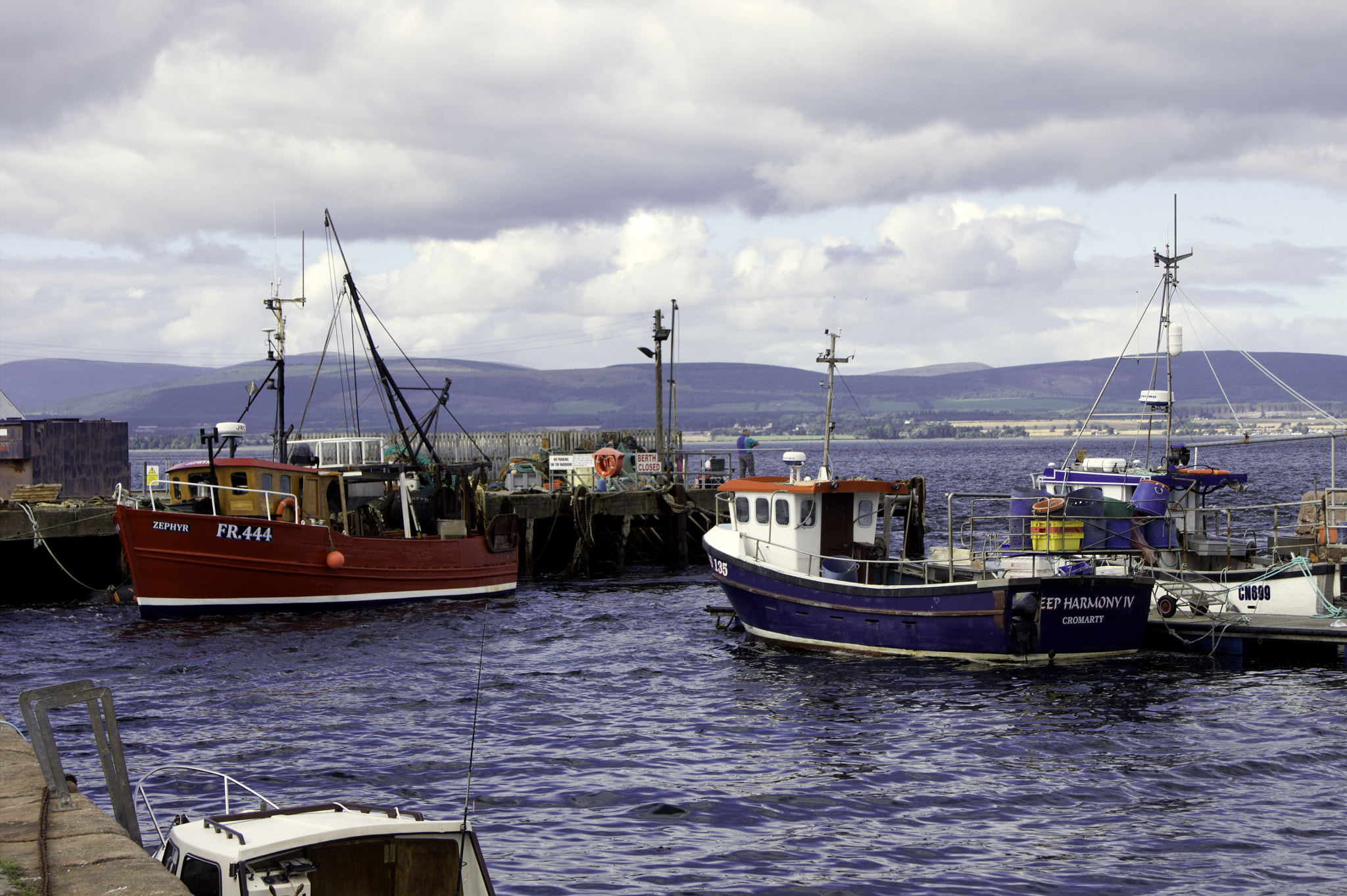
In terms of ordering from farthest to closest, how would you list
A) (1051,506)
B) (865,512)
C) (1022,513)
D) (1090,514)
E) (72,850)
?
(1022,513)
(1090,514)
(1051,506)
(865,512)
(72,850)

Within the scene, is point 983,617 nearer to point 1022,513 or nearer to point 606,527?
point 1022,513

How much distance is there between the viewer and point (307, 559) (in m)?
27.2

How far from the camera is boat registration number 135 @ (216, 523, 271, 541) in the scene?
26.1 meters

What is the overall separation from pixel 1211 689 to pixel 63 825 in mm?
16894

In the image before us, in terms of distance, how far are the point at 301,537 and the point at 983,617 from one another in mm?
15243

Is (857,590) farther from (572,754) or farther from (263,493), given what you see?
(263,493)

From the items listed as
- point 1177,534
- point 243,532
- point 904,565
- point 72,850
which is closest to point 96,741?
point 72,850

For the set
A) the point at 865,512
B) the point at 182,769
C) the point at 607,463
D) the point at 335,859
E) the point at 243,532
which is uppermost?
the point at 607,463

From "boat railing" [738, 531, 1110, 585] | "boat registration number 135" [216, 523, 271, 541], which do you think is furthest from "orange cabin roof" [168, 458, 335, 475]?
"boat railing" [738, 531, 1110, 585]

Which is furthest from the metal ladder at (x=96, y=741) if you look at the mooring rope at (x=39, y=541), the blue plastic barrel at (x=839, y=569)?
the mooring rope at (x=39, y=541)

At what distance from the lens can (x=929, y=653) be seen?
21.1 meters

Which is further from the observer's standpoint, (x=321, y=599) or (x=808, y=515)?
(x=321, y=599)

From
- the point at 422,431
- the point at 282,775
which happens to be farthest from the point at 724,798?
the point at 422,431

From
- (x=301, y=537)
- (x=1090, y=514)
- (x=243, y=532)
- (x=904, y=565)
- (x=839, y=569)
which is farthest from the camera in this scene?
(x=301, y=537)
